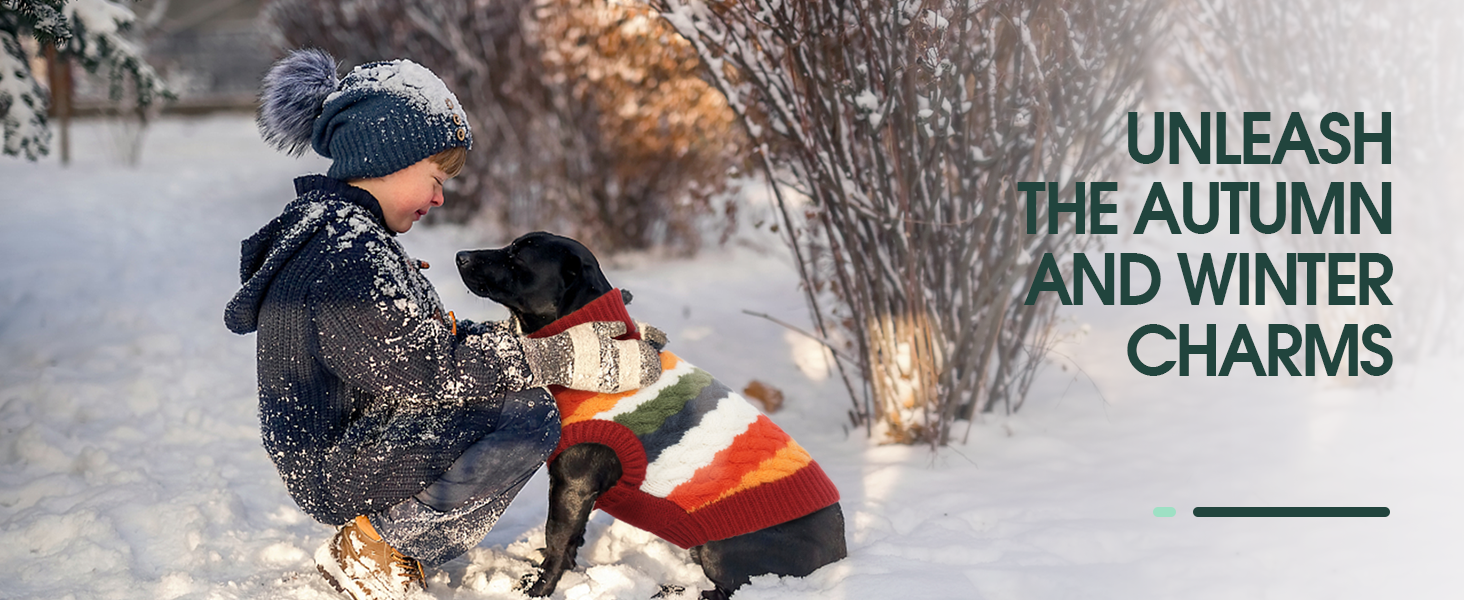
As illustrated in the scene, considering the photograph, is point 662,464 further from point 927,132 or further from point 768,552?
point 927,132

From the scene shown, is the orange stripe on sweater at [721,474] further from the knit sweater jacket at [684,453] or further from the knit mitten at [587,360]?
the knit mitten at [587,360]

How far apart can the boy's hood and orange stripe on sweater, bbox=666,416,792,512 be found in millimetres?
886

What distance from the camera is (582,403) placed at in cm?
226

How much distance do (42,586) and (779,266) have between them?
471 cm

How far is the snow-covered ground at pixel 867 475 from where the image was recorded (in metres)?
2.46

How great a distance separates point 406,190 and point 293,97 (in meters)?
0.29

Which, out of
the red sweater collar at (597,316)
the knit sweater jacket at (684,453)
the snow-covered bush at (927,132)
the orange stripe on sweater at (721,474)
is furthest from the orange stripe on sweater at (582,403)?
the snow-covered bush at (927,132)

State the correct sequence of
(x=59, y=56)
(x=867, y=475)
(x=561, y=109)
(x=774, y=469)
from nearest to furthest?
(x=774, y=469), (x=867, y=475), (x=59, y=56), (x=561, y=109)

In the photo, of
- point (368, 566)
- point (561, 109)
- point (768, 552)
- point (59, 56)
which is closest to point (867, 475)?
point (768, 552)

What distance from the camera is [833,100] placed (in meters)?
3.02

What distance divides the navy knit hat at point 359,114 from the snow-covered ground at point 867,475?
39.2 inches

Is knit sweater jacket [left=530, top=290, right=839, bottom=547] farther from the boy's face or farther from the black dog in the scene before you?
the boy's face

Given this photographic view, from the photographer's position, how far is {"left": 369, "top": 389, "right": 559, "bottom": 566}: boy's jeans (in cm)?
219

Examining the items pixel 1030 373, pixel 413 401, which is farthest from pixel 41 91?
pixel 1030 373
